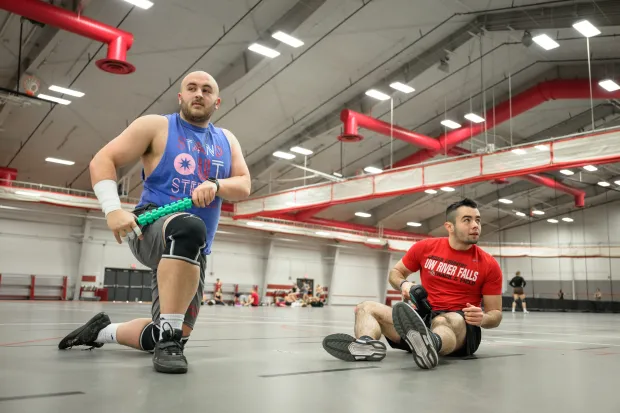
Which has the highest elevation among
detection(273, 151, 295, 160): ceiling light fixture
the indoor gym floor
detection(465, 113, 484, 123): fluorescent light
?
detection(465, 113, 484, 123): fluorescent light

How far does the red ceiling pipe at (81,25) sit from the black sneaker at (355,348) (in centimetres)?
911

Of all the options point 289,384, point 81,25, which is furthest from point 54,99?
point 289,384

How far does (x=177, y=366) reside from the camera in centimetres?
232

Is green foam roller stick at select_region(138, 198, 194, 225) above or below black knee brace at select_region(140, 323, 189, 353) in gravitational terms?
above

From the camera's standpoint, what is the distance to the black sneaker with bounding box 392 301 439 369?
2.75 m

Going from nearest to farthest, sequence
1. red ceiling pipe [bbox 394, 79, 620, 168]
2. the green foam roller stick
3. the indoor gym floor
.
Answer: the indoor gym floor, the green foam roller stick, red ceiling pipe [bbox 394, 79, 620, 168]

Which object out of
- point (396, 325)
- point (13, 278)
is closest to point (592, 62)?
point (396, 325)

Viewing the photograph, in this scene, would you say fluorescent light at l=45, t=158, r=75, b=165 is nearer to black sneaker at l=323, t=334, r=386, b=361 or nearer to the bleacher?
the bleacher

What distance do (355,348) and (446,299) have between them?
91 cm

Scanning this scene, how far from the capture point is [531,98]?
17250mm

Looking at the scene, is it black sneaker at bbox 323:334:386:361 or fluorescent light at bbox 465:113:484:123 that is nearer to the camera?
black sneaker at bbox 323:334:386:361

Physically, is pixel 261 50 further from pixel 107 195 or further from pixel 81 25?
pixel 107 195

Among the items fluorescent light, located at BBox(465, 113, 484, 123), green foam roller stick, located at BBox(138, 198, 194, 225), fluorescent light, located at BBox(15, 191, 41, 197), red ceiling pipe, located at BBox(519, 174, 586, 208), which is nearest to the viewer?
green foam roller stick, located at BBox(138, 198, 194, 225)

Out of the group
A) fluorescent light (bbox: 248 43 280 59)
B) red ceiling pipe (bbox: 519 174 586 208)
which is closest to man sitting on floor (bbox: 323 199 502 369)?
fluorescent light (bbox: 248 43 280 59)
